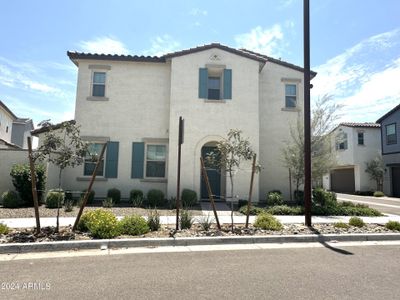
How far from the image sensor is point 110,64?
54.0 feet

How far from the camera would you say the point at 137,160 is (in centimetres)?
1596

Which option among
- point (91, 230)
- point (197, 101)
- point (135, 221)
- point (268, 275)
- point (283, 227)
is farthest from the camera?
point (197, 101)

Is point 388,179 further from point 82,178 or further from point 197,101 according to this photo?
point 82,178

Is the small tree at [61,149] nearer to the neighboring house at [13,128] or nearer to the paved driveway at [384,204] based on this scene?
the paved driveway at [384,204]

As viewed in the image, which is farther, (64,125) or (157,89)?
(157,89)

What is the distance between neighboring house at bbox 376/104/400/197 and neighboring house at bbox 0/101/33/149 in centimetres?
3156

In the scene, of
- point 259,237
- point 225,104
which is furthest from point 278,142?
point 259,237

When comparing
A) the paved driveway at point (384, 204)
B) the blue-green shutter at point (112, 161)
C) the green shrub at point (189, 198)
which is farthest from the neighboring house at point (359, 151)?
the blue-green shutter at point (112, 161)

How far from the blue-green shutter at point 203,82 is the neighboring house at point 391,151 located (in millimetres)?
19545

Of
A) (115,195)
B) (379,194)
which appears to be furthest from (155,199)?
(379,194)

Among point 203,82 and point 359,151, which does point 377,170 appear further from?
point 203,82

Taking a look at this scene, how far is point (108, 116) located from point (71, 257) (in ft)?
35.2

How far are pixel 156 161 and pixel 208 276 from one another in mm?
11228

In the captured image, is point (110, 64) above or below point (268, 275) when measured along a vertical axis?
above
